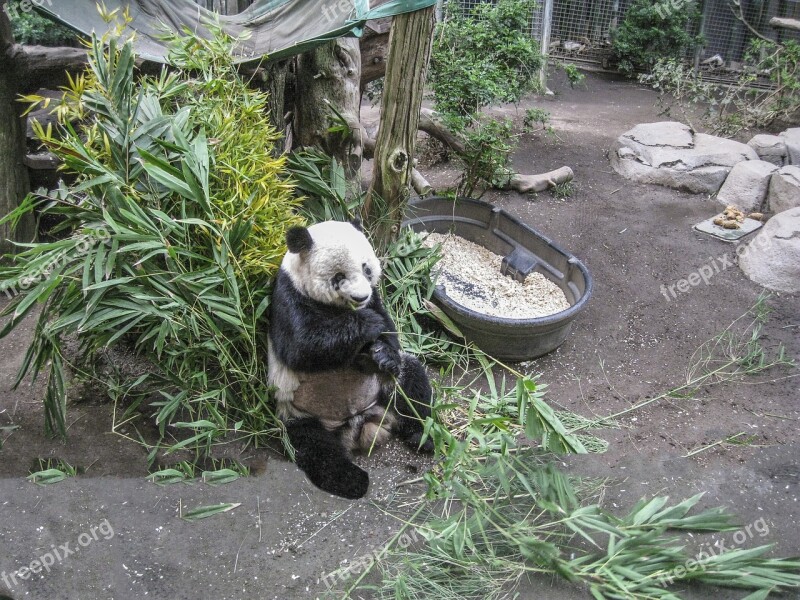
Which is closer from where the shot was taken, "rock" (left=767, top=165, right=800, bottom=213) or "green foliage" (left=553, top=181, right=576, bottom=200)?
"rock" (left=767, top=165, right=800, bottom=213)

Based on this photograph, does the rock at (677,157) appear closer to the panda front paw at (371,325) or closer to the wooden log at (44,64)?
the panda front paw at (371,325)

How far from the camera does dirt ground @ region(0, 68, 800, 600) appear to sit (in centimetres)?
281

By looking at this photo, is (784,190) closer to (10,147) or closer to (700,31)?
(700,31)

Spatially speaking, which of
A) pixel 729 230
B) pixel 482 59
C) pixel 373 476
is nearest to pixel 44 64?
pixel 482 59

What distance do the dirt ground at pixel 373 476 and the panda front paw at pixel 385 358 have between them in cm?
56

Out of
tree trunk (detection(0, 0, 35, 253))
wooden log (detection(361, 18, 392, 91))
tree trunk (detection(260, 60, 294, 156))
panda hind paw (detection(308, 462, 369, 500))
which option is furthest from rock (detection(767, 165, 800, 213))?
tree trunk (detection(0, 0, 35, 253))

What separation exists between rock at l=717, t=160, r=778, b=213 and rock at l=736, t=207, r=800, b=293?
2.63 ft

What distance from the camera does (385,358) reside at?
3.30 m

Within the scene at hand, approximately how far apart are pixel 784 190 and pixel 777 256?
113 centimetres

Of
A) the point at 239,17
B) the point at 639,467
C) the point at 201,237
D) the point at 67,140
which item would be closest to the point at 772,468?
the point at 639,467

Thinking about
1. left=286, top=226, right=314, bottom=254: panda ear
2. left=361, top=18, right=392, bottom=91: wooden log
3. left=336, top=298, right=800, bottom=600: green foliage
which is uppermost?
left=361, top=18, right=392, bottom=91: wooden log

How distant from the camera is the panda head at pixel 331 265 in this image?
10.5 ft

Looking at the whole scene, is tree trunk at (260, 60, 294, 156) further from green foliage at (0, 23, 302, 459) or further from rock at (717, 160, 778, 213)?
rock at (717, 160, 778, 213)

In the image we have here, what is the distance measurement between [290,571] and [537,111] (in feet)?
15.8
